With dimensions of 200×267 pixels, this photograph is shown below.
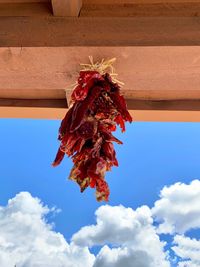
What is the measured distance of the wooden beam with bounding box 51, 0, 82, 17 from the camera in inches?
53.8

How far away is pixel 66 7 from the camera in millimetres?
1384

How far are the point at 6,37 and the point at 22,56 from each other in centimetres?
9

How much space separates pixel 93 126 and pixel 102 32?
0.32m

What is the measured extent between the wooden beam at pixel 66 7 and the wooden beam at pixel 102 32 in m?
0.02

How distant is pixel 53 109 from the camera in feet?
6.13

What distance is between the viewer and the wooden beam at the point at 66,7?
1.37m

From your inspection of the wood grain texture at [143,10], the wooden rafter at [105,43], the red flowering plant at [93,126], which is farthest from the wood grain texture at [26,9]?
the red flowering plant at [93,126]

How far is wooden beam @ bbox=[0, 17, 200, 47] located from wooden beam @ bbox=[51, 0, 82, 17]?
19 millimetres

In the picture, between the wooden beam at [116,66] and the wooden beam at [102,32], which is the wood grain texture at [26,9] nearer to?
the wooden beam at [102,32]

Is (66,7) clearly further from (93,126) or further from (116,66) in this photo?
(93,126)

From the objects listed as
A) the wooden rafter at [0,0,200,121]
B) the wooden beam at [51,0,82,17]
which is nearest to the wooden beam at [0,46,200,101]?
the wooden rafter at [0,0,200,121]

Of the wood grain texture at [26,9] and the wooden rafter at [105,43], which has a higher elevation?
the wood grain texture at [26,9]

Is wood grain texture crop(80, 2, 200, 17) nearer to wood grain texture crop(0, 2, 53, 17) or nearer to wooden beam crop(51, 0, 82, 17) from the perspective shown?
wooden beam crop(51, 0, 82, 17)

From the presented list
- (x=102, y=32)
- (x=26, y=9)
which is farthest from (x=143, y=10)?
(x=26, y=9)
